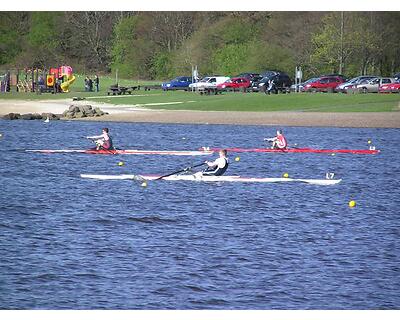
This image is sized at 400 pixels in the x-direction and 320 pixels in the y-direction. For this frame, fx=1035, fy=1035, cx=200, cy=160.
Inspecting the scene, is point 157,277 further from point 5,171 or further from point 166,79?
point 166,79

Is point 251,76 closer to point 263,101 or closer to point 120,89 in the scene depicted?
point 120,89

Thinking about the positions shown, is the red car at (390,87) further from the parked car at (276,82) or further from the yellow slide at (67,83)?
the yellow slide at (67,83)

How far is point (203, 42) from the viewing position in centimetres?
8106

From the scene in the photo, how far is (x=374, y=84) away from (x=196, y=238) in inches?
1916

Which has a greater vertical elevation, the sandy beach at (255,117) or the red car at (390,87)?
the red car at (390,87)

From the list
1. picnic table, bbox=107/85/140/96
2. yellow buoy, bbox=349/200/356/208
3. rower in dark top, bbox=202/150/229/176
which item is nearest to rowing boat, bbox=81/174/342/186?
rower in dark top, bbox=202/150/229/176

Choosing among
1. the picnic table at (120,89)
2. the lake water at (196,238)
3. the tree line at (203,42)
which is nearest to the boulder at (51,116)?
the tree line at (203,42)

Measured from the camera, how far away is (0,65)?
85.1 meters

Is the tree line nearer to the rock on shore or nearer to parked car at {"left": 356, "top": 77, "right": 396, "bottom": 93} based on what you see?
parked car at {"left": 356, "top": 77, "right": 396, "bottom": 93}

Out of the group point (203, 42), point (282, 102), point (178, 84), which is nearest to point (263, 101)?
point (282, 102)

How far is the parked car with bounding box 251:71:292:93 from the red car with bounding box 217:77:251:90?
1.79 m

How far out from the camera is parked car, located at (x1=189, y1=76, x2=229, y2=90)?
8212 centimetres

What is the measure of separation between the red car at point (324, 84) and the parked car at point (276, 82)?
1685 millimetres

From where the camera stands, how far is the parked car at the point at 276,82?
3071 inches
